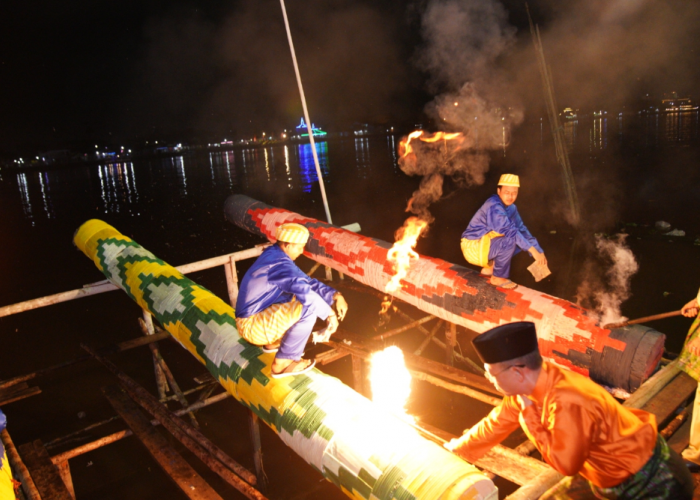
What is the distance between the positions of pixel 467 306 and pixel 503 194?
1555mm

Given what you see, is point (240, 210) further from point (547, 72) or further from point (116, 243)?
point (547, 72)

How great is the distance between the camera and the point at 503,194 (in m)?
5.48

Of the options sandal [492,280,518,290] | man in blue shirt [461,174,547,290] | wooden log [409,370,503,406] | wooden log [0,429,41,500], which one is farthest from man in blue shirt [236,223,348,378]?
man in blue shirt [461,174,547,290]

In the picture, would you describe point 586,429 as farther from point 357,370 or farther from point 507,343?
point 357,370

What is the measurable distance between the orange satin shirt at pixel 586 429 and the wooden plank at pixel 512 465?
839mm

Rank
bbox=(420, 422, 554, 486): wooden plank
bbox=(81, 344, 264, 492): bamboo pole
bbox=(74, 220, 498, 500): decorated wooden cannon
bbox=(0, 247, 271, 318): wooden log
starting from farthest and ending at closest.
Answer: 1. bbox=(0, 247, 271, 318): wooden log
2. bbox=(81, 344, 264, 492): bamboo pole
3. bbox=(420, 422, 554, 486): wooden plank
4. bbox=(74, 220, 498, 500): decorated wooden cannon

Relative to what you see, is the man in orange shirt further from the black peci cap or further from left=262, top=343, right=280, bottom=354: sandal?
left=262, top=343, right=280, bottom=354: sandal

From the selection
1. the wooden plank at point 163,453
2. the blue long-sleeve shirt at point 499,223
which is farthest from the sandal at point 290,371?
the blue long-sleeve shirt at point 499,223

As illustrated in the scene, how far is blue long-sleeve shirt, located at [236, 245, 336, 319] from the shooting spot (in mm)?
3650

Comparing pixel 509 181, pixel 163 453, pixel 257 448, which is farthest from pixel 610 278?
pixel 163 453

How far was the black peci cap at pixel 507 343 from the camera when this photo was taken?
2160mm

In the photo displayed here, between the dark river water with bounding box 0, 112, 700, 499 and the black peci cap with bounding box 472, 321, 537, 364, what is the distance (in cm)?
247

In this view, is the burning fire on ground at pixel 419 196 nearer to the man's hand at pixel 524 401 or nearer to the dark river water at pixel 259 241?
the dark river water at pixel 259 241

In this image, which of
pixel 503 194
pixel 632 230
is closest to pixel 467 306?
pixel 503 194
